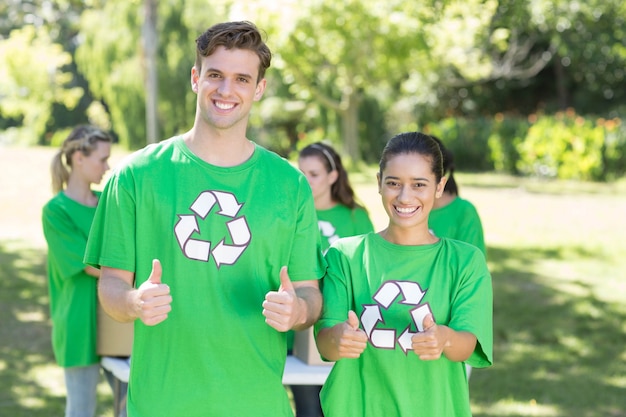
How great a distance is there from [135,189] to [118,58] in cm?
2482

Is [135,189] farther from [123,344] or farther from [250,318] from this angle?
[123,344]

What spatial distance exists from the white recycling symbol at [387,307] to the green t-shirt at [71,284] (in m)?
1.70

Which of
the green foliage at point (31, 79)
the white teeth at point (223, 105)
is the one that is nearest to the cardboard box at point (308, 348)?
the white teeth at point (223, 105)

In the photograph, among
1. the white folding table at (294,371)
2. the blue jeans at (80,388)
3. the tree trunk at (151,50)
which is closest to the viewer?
the white folding table at (294,371)

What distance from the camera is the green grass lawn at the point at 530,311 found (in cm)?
626

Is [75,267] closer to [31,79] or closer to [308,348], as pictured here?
[308,348]

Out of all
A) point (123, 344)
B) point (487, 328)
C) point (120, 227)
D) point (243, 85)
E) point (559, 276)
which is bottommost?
point (559, 276)

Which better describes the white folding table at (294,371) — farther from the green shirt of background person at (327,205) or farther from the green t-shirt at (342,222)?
the green t-shirt at (342,222)

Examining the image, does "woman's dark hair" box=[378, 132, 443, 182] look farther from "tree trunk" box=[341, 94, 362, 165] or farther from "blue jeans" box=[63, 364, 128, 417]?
"tree trunk" box=[341, 94, 362, 165]

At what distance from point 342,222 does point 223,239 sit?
2.38m

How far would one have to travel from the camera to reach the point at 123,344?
3939 mm

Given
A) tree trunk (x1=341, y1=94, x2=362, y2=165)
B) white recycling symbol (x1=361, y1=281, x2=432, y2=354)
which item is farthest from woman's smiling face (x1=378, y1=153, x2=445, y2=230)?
tree trunk (x1=341, y1=94, x2=362, y2=165)

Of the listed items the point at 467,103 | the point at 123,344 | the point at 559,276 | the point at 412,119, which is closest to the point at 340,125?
the point at 412,119

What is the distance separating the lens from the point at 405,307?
271 cm
